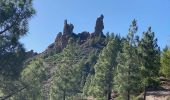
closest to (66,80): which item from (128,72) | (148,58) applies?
(128,72)

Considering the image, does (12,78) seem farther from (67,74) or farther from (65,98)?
(65,98)

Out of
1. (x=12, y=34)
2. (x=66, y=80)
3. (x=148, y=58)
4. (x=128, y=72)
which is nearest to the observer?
(x=12, y=34)

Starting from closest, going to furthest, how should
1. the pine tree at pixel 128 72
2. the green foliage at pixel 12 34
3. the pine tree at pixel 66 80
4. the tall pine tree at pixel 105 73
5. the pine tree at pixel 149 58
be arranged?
the green foliage at pixel 12 34
the pine tree at pixel 149 58
the pine tree at pixel 128 72
the tall pine tree at pixel 105 73
the pine tree at pixel 66 80

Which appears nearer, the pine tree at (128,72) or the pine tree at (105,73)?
the pine tree at (128,72)

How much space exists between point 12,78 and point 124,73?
3495cm

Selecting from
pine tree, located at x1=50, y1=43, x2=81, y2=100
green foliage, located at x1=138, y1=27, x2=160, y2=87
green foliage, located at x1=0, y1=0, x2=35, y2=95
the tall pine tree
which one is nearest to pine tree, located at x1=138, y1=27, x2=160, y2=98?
green foliage, located at x1=138, y1=27, x2=160, y2=87

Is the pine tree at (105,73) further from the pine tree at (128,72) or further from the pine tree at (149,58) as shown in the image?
the pine tree at (149,58)

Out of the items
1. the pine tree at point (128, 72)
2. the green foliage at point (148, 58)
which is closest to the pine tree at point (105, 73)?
the pine tree at point (128, 72)

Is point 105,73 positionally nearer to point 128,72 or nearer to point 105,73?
point 105,73

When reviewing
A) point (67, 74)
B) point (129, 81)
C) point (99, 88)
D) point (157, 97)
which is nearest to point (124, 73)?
point (129, 81)

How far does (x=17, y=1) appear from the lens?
2381 cm

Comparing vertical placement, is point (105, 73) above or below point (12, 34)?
above

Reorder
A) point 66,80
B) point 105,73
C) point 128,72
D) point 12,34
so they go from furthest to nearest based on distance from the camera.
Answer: point 66,80 < point 105,73 < point 128,72 < point 12,34

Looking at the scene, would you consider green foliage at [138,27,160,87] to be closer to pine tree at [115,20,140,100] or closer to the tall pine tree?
pine tree at [115,20,140,100]
